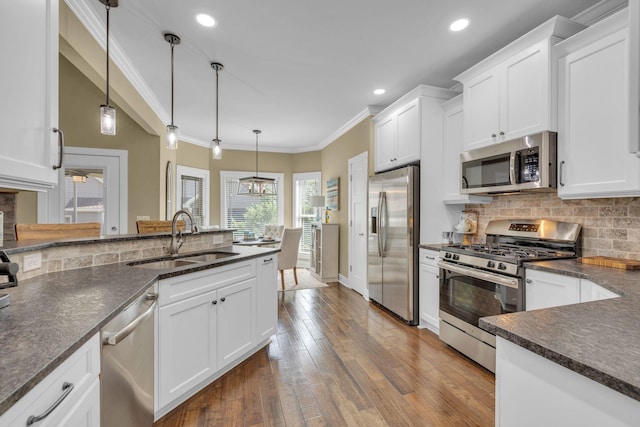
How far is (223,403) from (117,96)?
2.98 meters

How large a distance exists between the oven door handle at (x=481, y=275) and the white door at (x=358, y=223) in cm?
174

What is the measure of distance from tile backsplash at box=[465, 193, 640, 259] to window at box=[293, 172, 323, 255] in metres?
Answer: 4.46

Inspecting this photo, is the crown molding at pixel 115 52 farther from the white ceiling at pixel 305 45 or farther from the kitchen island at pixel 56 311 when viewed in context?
the kitchen island at pixel 56 311

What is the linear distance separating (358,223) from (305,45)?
2763 millimetres

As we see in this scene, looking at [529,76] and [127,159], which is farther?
[127,159]

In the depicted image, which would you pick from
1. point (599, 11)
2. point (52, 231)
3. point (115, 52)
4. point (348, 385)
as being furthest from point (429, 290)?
point (115, 52)

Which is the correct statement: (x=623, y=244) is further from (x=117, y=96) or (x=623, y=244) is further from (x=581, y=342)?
(x=117, y=96)

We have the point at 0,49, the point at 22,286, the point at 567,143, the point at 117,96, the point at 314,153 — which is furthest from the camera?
the point at 314,153

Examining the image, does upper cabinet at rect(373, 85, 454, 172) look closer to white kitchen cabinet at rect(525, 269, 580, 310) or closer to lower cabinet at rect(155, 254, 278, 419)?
white kitchen cabinet at rect(525, 269, 580, 310)

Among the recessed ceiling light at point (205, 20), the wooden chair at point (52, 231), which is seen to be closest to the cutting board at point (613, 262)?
the recessed ceiling light at point (205, 20)

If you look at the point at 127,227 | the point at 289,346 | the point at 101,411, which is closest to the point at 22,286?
the point at 101,411

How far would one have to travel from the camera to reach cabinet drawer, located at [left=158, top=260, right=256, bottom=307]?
1.77m

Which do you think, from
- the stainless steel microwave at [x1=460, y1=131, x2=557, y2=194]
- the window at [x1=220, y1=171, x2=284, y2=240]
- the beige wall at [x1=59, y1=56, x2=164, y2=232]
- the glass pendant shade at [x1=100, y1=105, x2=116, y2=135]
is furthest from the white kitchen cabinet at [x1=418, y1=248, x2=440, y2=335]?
the window at [x1=220, y1=171, x2=284, y2=240]

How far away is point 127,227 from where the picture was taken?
4133 millimetres
